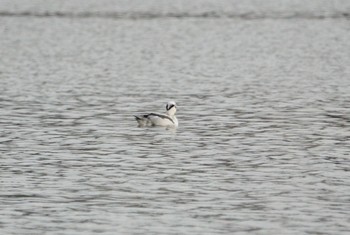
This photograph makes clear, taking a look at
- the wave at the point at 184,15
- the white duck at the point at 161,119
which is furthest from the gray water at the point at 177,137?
the wave at the point at 184,15

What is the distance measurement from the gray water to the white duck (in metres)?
0.24

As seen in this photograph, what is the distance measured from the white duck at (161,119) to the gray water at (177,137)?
241 millimetres

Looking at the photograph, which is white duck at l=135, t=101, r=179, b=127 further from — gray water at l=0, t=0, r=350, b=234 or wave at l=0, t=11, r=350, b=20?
wave at l=0, t=11, r=350, b=20

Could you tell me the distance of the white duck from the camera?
3020cm

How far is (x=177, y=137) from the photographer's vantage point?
94.5 ft

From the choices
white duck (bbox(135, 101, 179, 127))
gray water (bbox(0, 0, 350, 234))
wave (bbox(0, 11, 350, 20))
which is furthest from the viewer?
wave (bbox(0, 11, 350, 20))

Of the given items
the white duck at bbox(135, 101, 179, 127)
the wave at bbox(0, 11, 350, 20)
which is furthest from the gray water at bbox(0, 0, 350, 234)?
the wave at bbox(0, 11, 350, 20)

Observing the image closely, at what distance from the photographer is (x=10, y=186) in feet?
71.7

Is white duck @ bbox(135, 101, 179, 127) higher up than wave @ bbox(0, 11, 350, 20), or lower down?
lower down

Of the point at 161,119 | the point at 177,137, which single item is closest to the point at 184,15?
the point at 161,119

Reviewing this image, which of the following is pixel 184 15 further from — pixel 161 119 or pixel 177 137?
pixel 177 137

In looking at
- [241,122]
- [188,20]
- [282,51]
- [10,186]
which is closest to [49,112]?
[241,122]

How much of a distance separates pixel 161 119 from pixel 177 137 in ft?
5.25

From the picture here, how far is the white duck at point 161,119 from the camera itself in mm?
30203
